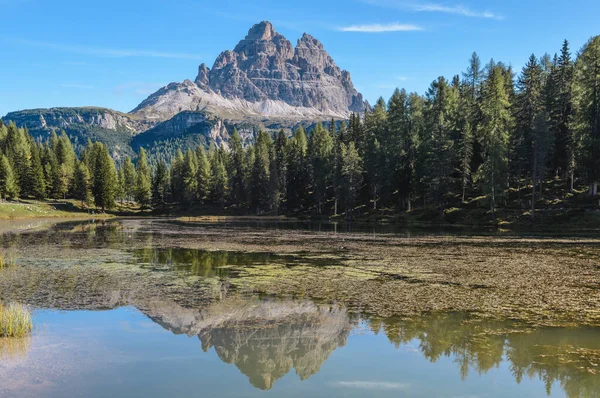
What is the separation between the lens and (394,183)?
8775 cm

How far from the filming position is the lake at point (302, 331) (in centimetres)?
1062

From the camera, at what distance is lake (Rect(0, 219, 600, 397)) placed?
10625mm

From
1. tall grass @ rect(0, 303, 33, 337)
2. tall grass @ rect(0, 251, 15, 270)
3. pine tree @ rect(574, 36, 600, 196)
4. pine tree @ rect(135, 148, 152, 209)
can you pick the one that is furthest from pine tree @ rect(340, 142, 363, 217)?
tall grass @ rect(0, 303, 33, 337)

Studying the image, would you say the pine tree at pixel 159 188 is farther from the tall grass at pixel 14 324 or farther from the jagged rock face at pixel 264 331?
the tall grass at pixel 14 324

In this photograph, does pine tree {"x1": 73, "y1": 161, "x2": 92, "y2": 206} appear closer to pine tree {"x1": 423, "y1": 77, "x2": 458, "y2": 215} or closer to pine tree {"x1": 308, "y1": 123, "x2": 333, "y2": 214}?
pine tree {"x1": 308, "y1": 123, "x2": 333, "y2": 214}

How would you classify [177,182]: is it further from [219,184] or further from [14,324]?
[14,324]

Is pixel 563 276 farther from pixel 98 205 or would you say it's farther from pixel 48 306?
pixel 98 205

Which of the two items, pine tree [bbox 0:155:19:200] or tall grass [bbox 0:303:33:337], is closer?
tall grass [bbox 0:303:33:337]

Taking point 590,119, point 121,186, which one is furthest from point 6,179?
point 590,119

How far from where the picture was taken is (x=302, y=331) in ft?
47.5

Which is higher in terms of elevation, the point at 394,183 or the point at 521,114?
the point at 521,114

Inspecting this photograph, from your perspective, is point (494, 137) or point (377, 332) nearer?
point (377, 332)

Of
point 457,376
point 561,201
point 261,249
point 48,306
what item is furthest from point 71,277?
point 561,201

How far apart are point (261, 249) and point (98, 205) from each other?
323ft
